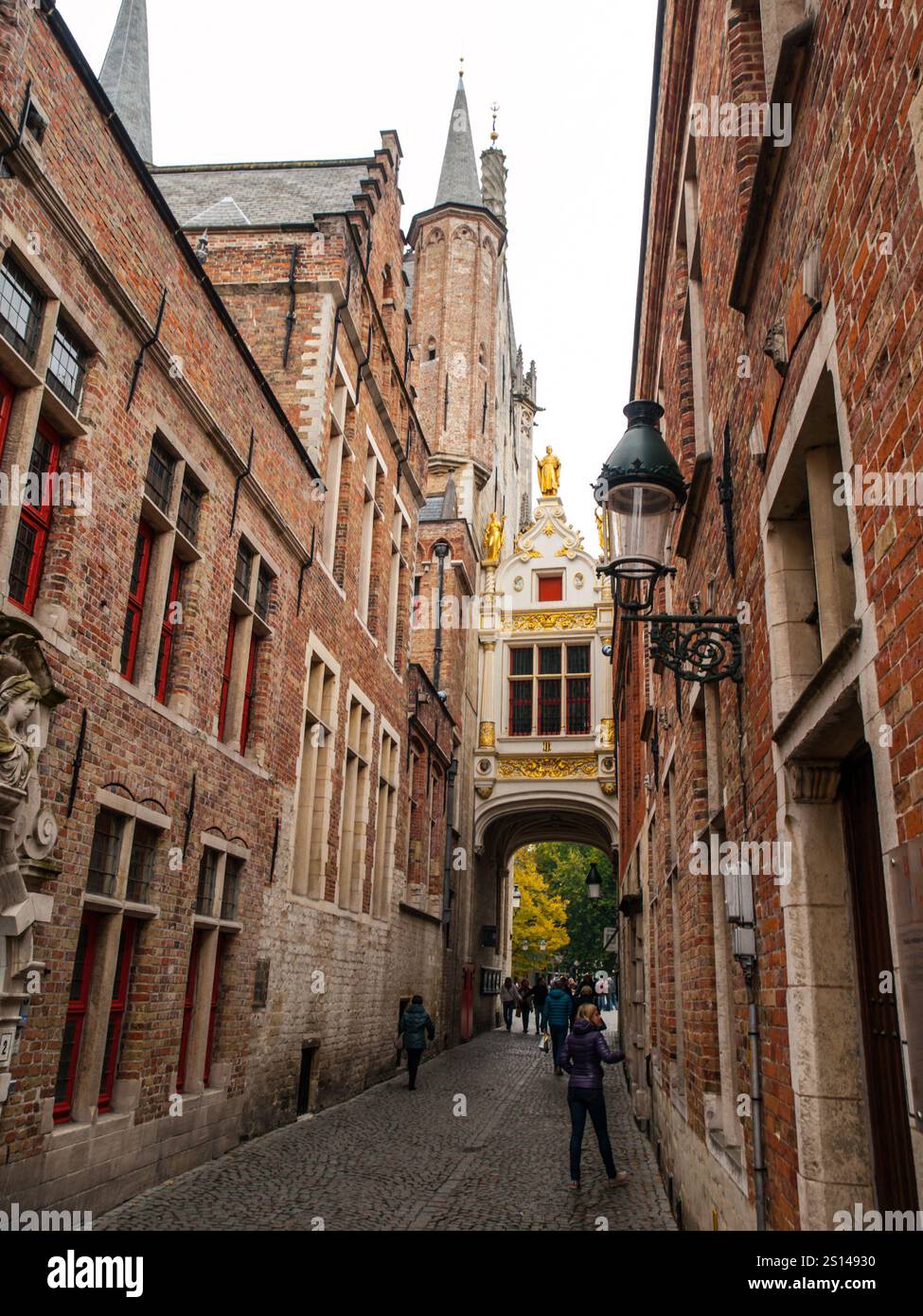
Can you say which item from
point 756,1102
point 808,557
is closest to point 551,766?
point 756,1102

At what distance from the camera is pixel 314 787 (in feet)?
45.4

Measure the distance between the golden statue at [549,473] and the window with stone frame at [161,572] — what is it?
24.7m

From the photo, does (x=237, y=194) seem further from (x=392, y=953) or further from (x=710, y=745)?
(x=710, y=745)

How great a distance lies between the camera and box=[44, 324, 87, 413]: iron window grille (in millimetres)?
6910

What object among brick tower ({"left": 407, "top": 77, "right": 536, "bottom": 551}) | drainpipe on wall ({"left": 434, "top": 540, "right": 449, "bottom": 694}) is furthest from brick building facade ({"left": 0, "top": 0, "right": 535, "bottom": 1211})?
brick tower ({"left": 407, "top": 77, "right": 536, "bottom": 551})

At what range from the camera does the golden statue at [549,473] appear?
33500mm

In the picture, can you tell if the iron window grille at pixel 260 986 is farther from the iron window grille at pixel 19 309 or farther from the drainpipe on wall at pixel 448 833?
the drainpipe on wall at pixel 448 833

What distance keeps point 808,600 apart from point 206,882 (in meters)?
7.13

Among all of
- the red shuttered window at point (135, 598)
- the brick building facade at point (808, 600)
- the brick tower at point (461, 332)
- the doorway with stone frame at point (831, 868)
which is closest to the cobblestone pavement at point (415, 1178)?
the brick building facade at point (808, 600)

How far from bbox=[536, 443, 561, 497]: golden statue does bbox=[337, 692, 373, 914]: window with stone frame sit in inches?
735

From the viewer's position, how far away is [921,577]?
7.79ft

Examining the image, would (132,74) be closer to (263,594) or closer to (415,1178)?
(263,594)
